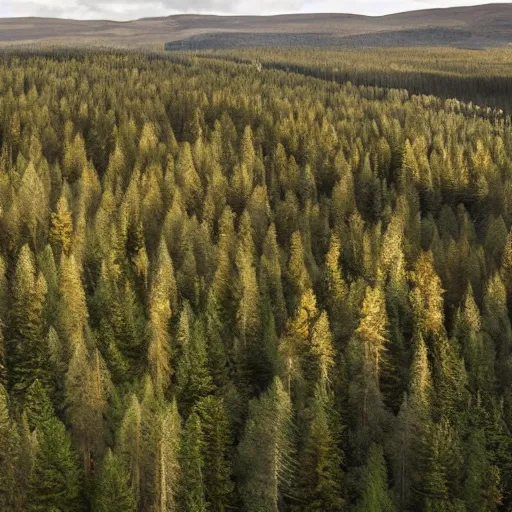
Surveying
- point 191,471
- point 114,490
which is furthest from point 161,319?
point 114,490

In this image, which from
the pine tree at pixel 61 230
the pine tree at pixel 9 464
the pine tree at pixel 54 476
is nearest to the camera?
the pine tree at pixel 54 476

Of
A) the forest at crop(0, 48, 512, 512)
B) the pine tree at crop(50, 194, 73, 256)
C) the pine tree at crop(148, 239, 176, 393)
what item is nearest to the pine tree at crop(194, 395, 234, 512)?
the forest at crop(0, 48, 512, 512)

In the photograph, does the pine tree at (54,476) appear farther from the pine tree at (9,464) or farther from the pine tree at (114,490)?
the pine tree at (114,490)

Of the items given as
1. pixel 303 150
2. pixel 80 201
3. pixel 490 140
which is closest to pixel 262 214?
pixel 80 201

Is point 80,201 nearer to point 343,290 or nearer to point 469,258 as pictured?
point 343,290

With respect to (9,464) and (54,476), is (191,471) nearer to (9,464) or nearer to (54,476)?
(54,476)

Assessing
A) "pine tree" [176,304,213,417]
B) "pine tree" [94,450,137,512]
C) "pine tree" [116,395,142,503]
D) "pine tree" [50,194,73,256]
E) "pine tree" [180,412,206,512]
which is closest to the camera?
"pine tree" [94,450,137,512]

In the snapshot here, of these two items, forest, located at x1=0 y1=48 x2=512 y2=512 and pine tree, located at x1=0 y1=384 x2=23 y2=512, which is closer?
pine tree, located at x1=0 y1=384 x2=23 y2=512

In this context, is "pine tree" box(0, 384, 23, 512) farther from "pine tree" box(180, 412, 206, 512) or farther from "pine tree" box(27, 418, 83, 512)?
"pine tree" box(180, 412, 206, 512)

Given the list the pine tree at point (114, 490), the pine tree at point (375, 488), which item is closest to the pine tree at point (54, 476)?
the pine tree at point (114, 490)
